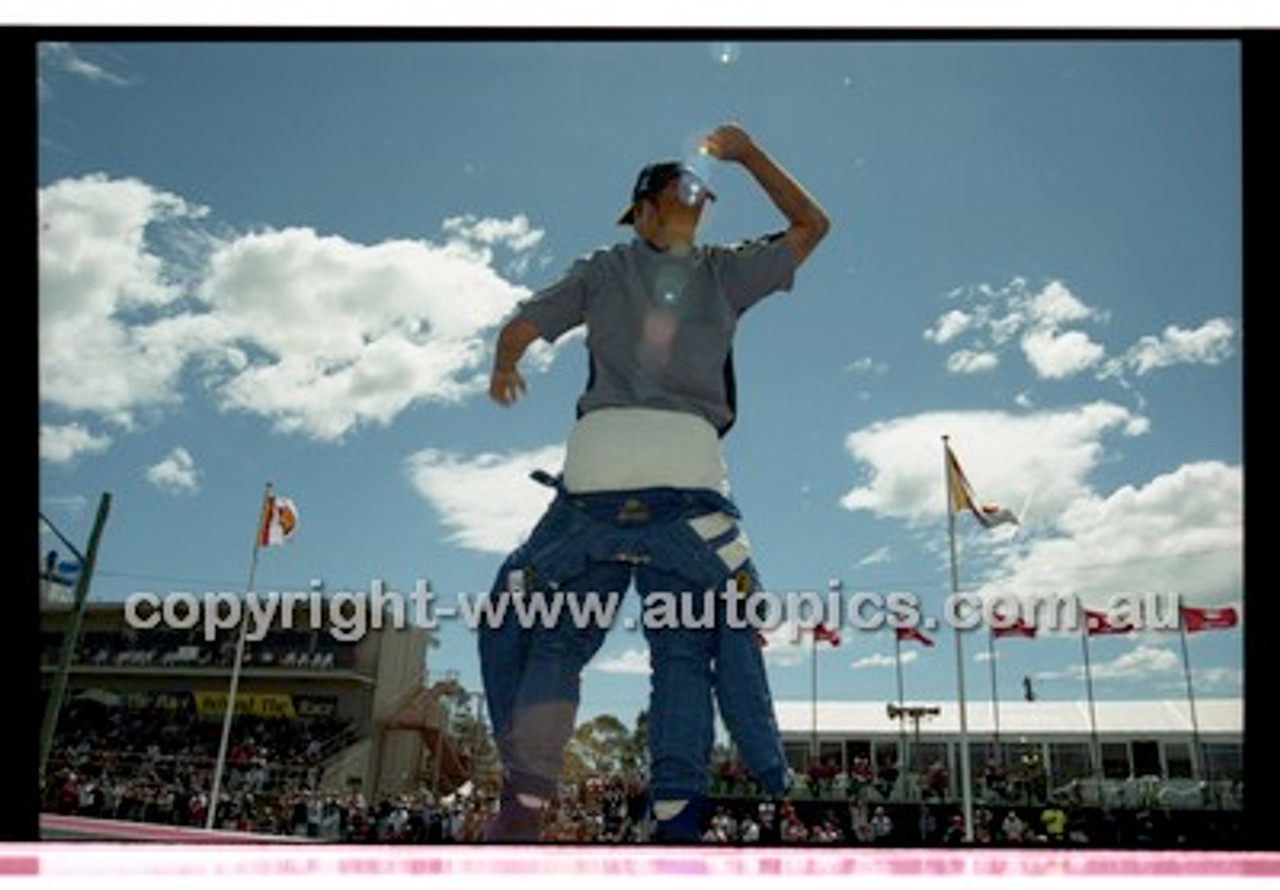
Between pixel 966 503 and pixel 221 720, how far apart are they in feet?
51.7

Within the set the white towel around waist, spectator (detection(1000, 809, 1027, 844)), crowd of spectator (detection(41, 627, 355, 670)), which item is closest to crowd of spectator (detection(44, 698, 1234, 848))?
spectator (detection(1000, 809, 1027, 844))

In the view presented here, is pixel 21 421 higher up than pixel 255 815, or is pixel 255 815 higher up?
pixel 21 421

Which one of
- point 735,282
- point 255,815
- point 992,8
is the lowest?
point 255,815

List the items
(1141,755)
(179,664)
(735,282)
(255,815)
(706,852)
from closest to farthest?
(706,852) < (735,282) < (255,815) < (1141,755) < (179,664)

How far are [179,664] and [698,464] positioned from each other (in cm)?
2075

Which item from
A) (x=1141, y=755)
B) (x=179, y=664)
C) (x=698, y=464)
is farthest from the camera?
(x=179, y=664)

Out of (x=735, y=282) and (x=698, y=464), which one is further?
(x=735, y=282)

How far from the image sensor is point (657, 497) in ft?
7.11

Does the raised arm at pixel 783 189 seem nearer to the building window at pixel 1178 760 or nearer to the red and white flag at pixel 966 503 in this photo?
the red and white flag at pixel 966 503

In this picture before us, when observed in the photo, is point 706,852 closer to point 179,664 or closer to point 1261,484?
point 1261,484

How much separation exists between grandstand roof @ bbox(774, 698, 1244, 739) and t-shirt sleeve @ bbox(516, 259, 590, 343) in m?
16.9

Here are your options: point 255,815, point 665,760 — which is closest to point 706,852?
point 665,760

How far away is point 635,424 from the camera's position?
224 centimetres

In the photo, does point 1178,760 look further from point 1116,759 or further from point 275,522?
point 275,522
